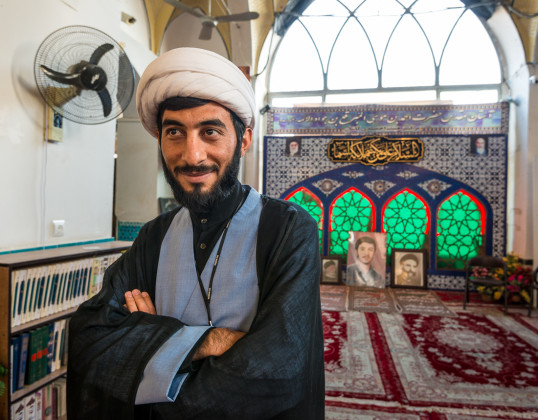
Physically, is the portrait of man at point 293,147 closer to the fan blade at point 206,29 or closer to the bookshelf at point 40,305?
the fan blade at point 206,29

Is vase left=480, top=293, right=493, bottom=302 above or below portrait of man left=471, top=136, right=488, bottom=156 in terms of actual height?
below

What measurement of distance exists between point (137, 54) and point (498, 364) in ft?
14.8

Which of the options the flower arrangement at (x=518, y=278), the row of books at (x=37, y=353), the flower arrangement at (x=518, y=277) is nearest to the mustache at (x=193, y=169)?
the row of books at (x=37, y=353)

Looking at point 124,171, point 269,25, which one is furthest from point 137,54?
point 269,25

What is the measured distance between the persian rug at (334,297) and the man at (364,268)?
194mm

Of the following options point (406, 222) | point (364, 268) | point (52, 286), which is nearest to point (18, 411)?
point (52, 286)

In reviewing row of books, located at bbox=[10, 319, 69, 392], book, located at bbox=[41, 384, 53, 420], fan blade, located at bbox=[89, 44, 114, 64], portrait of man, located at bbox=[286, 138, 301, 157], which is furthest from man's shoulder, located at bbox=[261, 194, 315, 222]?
portrait of man, located at bbox=[286, 138, 301, 157]

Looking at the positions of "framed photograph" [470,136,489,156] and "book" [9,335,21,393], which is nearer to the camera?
"book" [9,335,21,393]

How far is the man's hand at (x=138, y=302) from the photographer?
84 cm

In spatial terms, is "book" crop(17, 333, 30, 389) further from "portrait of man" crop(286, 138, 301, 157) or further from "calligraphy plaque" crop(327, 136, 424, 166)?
"calligraphy plaque" crop(327, 136, 424, 166)

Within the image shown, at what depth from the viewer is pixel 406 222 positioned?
5.38 meters

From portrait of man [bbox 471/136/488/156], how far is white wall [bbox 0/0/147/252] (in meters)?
4.91

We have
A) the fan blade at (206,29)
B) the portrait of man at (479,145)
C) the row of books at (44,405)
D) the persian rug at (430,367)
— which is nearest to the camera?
the row of books at (44,405)

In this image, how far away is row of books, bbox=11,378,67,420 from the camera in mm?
1769
